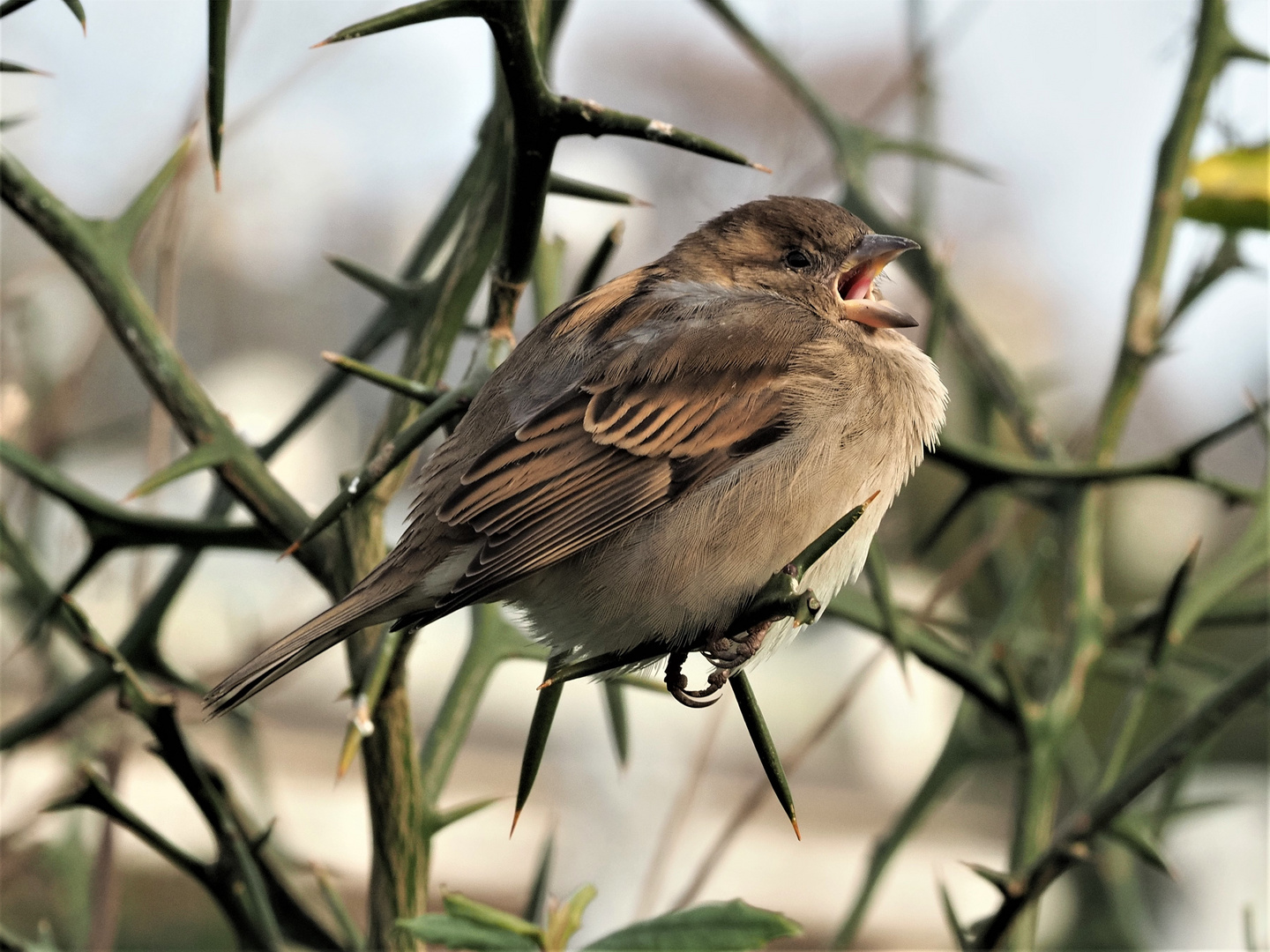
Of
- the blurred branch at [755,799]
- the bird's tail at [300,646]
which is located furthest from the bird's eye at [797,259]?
the bird's tail at [300,646]

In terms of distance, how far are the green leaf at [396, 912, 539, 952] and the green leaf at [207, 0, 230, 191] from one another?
85 cm

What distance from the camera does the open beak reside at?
2012 mm

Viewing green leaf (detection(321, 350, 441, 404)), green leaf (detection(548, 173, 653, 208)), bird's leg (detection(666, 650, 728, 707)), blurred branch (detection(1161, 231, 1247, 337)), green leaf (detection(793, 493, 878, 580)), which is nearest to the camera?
green leaf (detection(793, 493, 878, 580))

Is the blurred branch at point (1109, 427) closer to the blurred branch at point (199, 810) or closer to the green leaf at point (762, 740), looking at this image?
the green leaf at point (762, 740)

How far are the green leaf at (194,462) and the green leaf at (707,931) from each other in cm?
83

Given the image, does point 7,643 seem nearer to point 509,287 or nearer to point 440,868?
point 509,287

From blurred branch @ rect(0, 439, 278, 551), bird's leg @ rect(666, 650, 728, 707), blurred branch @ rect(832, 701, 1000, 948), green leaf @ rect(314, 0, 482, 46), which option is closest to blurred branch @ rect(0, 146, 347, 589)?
blurred branch @ rect(0, 439, 278, 551)

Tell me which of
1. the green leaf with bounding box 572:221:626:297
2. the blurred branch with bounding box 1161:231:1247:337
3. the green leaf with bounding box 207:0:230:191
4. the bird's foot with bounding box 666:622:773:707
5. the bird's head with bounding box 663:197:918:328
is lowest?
the bird's foot with bounding box 666:622:773:707

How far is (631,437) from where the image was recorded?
1.89m

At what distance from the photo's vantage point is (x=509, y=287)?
1.57 meters

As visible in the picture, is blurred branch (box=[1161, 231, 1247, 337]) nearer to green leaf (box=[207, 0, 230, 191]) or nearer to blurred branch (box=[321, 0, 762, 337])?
blurred branch (box=[321, 0, 762, 337])

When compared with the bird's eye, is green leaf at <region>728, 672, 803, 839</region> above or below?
below

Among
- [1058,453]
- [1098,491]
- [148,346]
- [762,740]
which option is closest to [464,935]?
[762,740]

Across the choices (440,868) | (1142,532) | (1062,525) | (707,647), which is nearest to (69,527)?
(707,647)
